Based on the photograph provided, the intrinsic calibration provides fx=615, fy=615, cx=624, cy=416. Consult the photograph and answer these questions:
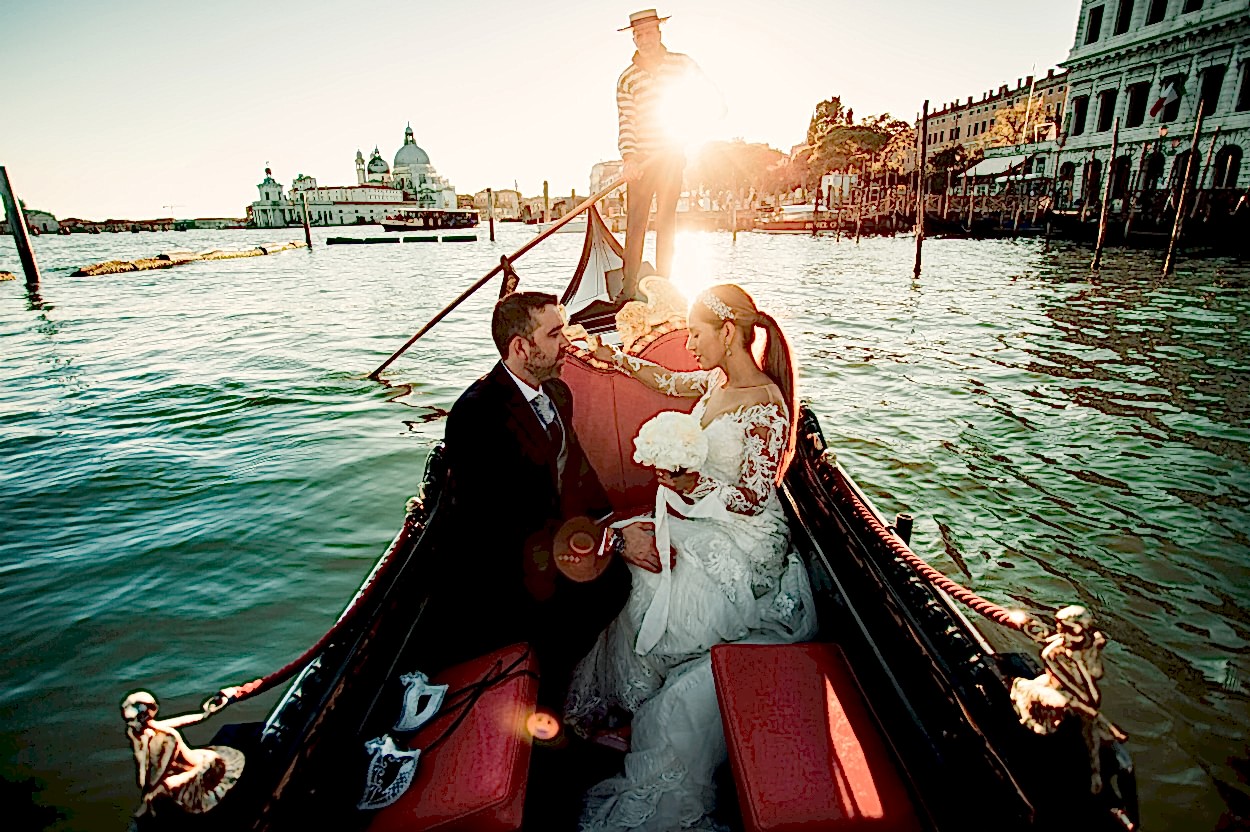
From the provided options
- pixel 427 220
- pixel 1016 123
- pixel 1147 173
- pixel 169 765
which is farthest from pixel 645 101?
pixel 427 220

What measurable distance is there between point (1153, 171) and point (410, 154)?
93894 mm

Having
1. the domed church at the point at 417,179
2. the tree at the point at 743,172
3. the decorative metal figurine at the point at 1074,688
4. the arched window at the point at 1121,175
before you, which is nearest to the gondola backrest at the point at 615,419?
the decorative metal figurine at the point at 1074,688

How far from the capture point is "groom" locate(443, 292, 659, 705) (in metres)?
1.94

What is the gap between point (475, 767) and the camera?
1.43m

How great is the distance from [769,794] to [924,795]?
0.36 m

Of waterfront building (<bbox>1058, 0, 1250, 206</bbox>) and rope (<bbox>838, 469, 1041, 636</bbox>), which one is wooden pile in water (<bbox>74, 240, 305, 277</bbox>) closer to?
rope (<bbox>838, 469, 1041, 636</bbox>)

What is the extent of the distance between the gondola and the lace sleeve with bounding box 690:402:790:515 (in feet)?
0.98

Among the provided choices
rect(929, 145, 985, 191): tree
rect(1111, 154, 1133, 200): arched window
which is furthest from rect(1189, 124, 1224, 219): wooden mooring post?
rect(929, 145, 985, 191): tree

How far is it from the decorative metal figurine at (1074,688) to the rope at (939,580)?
0.05 m

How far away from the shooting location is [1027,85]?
49156mm

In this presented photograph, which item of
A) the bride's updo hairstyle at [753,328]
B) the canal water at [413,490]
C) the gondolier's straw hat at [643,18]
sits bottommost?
the canal water at [413,490]

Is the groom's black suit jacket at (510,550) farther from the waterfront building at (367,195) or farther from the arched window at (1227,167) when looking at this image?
the waterfront building at (367,195)

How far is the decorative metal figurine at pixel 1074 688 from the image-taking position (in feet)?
3.46

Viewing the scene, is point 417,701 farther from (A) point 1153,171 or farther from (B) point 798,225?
(B) point 798,225
